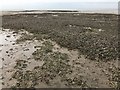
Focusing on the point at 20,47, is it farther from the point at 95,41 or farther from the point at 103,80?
the point at 103,80

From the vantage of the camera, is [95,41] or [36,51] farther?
[95,41]

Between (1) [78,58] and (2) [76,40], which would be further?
(2) [76,40]

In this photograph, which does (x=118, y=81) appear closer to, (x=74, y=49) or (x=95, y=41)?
(x=74, y=49)

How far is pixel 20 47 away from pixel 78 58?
22.4 feet

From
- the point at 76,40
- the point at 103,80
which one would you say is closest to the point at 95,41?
the point at 76,40

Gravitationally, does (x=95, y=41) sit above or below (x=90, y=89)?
above

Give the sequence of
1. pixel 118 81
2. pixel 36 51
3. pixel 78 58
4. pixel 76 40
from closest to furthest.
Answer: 1. pixel 118 81
2. pixel 78 58
3. pixel 36 51
4. pixel 76 40

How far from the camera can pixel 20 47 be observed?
24938 mm

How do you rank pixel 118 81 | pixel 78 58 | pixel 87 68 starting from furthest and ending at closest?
1. pixel 78 58
2. pixel 87 68
3. pixel 118 81

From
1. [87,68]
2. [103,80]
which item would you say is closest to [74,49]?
[87,68]

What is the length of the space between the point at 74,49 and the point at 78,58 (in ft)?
9.02

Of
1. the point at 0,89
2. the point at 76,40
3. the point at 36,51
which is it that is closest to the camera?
the point at 0,89

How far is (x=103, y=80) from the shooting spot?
16.8 m

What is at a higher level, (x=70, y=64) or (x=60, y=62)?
(x=60, y=62)
